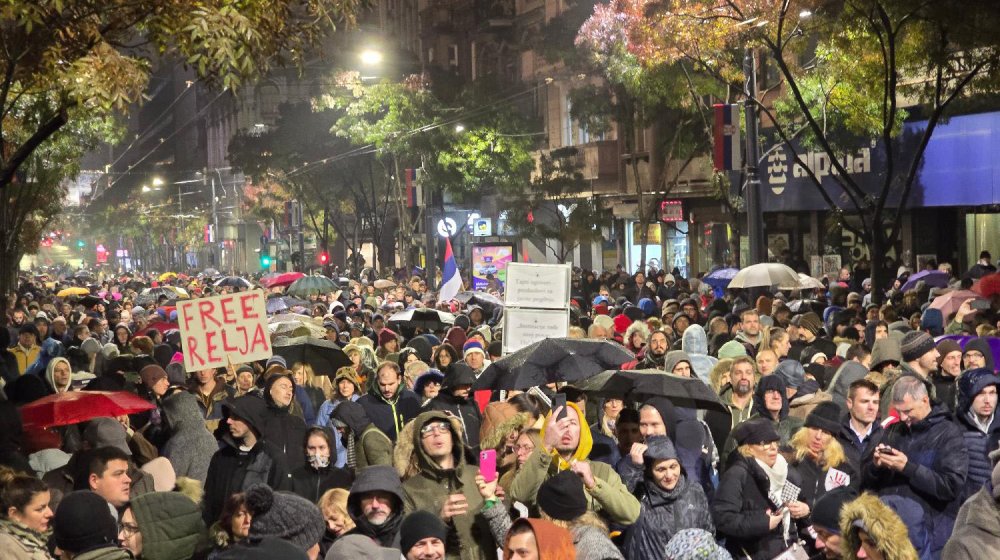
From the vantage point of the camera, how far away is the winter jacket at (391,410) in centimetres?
1143

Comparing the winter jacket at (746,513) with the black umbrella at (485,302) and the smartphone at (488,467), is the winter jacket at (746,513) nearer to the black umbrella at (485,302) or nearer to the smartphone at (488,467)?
the smartphone at (488,467)

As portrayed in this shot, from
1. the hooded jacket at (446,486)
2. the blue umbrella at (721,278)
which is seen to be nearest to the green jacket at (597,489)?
the hooded jacket at (446,486)

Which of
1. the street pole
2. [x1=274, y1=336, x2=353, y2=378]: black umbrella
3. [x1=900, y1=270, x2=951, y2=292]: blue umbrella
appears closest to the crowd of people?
[x1=274, y1=336, x2=353, y2=378]: black umbrella

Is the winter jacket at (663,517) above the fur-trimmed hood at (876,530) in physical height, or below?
below

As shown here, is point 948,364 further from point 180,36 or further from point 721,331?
point 180,36

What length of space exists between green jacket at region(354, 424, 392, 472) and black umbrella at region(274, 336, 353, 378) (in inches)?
207

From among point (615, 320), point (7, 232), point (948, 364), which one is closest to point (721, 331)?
point (615, 320)

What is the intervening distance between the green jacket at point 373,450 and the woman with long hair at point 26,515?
7.85 ft

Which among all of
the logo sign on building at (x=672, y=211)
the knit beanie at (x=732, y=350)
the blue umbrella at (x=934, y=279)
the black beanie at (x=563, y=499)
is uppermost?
the logo sign on building at (x=672, y=211)

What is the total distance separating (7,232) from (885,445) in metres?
31.3

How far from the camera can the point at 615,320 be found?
2023 cm

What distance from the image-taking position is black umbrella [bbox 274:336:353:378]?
14.6 metres

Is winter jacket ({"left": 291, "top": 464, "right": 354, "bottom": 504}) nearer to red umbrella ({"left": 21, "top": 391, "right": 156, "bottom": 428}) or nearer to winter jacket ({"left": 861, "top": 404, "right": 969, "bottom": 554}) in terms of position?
red umbrella ({"left": 21, "top": 391, "right": 156, "bottom": 428})

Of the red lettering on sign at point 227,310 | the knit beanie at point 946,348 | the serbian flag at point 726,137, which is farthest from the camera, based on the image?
the serbian flag at point 726,137
